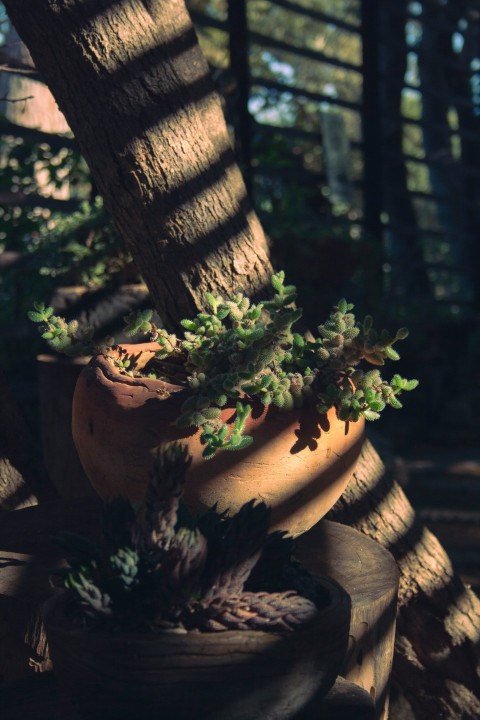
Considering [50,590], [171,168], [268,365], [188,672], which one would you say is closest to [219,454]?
[268,365]

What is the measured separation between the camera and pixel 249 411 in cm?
183

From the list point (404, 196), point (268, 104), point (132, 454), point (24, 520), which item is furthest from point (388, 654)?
point (404, 196)

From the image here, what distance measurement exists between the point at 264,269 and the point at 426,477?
11.4 feet

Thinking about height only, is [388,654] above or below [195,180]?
below

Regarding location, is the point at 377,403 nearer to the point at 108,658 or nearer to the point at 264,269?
the point at 264,269

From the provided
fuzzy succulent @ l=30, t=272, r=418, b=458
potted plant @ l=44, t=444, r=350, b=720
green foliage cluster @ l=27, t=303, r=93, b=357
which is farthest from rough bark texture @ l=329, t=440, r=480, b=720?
potted plant @ l=44, t=444, r=350, b=720

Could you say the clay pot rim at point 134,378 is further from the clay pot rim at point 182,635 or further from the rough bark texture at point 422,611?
the rough bark texture at point 422,611

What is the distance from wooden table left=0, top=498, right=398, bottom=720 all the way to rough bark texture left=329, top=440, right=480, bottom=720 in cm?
25

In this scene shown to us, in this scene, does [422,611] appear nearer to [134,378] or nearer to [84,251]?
[134,378]

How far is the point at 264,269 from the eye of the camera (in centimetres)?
241

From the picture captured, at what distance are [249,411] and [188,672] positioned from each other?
1.96 feet

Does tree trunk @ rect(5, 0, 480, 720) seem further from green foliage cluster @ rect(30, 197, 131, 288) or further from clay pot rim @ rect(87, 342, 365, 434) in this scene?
green foliage cluster @ rect(30, 197, 131, 288)

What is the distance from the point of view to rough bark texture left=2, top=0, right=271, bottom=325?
222cm

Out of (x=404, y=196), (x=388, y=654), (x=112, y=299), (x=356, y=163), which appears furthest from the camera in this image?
(x=356, y=163)
